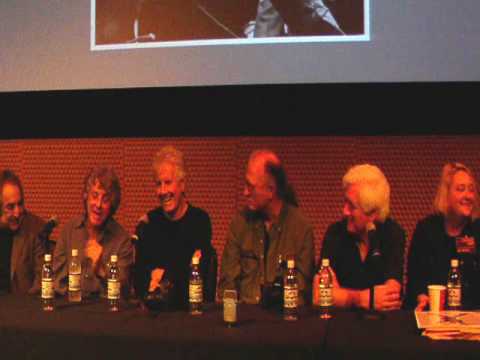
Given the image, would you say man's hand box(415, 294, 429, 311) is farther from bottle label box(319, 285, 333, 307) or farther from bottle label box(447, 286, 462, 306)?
bottle label box(319, 285, 333, 307)

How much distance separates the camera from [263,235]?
11.0 ft

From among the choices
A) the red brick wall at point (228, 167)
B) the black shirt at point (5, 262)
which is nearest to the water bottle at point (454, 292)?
the red brick wall at point (228, 167)

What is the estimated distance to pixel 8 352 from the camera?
8.23 feet

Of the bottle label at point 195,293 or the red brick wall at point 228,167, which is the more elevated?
the red brick wall at point 228,167

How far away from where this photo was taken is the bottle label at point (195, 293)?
2.70 meters

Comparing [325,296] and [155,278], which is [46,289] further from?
[325,296]

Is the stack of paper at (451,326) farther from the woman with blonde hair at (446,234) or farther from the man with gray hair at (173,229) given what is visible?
the man with gray hair at (173,229)

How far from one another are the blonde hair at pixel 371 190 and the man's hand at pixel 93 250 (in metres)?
1.32

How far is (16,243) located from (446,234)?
2338 millimetres

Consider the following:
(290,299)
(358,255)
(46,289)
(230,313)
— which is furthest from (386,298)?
(46,289)

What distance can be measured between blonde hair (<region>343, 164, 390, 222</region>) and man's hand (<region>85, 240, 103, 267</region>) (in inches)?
52.1

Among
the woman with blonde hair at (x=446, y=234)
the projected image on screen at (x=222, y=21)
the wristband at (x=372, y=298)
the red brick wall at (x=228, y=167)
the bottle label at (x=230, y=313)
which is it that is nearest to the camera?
the bottle label at (x=230, y=313)

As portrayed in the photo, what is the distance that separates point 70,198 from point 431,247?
296cm

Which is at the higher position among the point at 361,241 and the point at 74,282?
the point at 361,241
